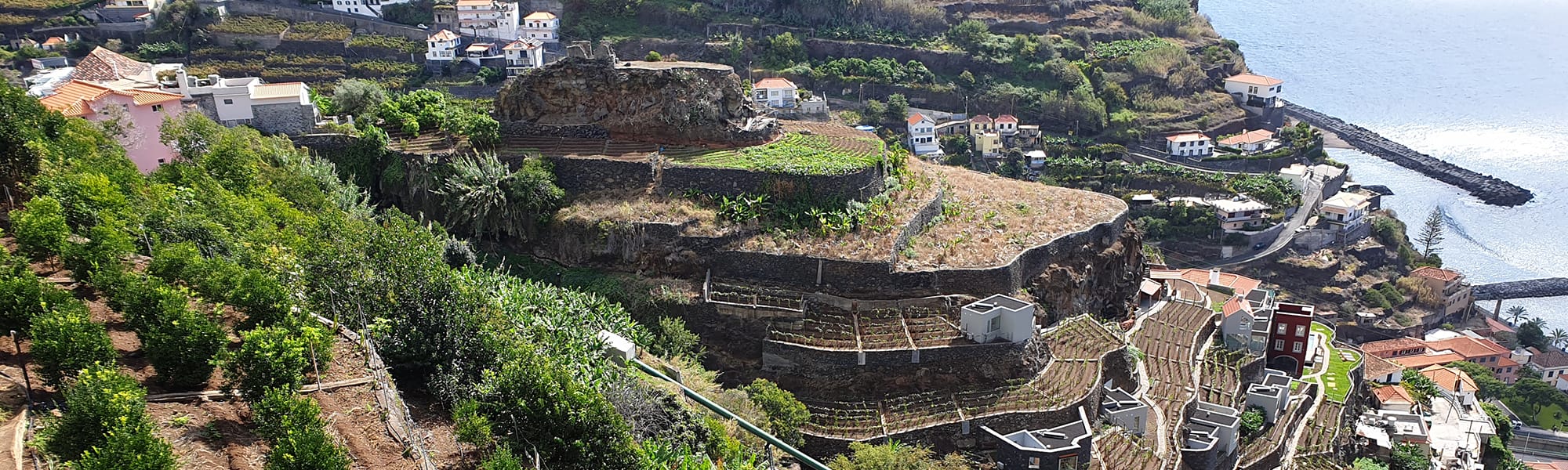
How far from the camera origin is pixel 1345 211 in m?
47.9

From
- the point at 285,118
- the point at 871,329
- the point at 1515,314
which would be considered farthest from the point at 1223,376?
the point at 1515,314

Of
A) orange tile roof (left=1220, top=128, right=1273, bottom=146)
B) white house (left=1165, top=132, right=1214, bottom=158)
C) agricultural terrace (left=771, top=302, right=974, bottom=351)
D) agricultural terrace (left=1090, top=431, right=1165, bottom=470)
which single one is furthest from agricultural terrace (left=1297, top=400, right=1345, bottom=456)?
orange tile roof (left=1220, top=128, right=1273, bottom=146)

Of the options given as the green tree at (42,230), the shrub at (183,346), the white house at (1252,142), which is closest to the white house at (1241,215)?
the white house at (1252,142)

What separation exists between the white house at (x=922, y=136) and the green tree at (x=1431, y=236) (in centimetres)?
2633

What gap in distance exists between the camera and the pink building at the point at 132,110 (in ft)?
75.4

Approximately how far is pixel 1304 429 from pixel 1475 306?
2816 cm

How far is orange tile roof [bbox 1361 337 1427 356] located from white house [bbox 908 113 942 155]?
22.5m

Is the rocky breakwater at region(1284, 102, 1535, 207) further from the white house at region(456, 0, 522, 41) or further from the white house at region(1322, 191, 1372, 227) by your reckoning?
the white house at region(456, 0, 522, 41)

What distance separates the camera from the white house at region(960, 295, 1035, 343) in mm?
20922

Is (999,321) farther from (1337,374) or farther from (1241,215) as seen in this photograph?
(1241,215)

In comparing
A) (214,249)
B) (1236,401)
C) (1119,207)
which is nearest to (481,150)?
(214,249)

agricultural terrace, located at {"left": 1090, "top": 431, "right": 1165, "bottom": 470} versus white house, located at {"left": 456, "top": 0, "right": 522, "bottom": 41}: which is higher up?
white house, located at {"left": 456, "top": 0, "right": 522, "bottom": 41}

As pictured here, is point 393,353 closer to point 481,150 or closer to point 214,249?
point 214,249

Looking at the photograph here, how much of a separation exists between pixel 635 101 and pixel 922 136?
29.1m
